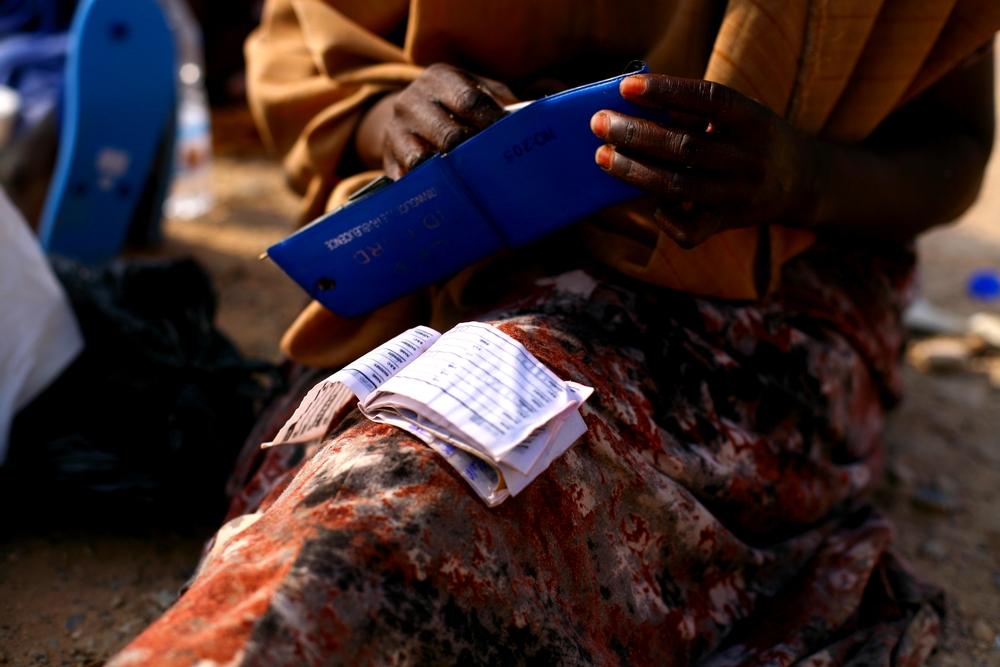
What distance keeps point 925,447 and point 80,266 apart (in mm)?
2198

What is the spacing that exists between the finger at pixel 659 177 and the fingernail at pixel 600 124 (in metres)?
0.04

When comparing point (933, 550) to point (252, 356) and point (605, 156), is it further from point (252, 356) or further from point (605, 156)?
point (252, 356)

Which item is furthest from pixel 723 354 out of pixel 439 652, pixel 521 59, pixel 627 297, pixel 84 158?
pixel 84 158

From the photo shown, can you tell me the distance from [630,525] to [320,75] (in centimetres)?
112

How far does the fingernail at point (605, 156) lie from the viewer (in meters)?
1.38

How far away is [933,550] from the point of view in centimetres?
216

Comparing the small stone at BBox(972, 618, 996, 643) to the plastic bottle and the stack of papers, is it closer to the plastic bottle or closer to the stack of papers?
the stack of papers

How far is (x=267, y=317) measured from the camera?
10.3 ft

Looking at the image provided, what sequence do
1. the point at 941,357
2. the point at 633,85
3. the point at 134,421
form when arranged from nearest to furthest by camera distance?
1. the point at 633,85
2. the point at 134,421
3. the point at 941,357

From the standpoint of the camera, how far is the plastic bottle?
12.7 feet

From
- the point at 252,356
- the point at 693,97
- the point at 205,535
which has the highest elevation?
the point at 693,97

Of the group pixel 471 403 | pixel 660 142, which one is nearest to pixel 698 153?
pixel 660 142

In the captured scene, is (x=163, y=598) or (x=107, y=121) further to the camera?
(x=107, y=121)

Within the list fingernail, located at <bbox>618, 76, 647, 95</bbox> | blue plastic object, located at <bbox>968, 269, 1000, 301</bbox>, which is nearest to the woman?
fingernail, located at <bbox>618, 76, 647, 95</bbox>
